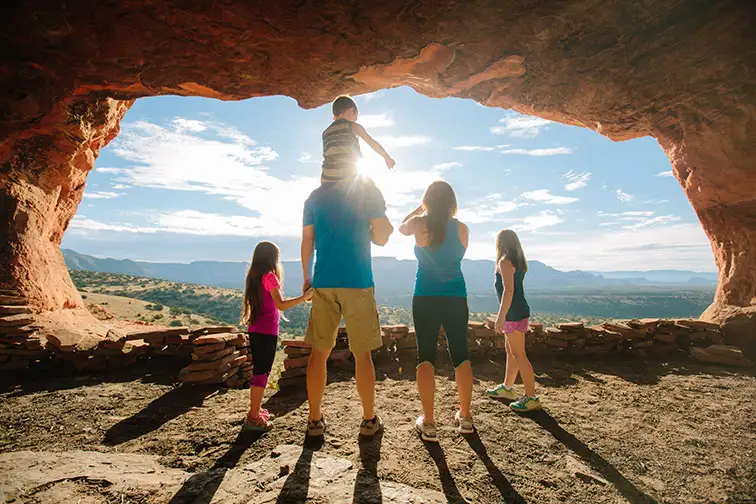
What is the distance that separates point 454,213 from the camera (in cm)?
324

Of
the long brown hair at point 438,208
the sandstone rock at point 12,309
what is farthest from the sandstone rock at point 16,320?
the long brown hair at point 438,208

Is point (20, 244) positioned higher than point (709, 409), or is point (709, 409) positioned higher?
point (20, 244)

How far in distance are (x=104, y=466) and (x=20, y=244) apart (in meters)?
9.24

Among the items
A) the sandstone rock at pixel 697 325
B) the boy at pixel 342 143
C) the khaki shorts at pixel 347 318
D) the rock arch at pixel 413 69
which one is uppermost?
the rock arch at pixel 413 69

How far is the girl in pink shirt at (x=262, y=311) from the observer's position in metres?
3.33

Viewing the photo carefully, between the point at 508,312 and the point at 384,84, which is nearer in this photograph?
the point at 508,312

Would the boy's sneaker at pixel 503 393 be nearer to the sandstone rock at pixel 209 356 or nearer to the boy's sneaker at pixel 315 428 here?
the boy's sneaker at pixel 315 428

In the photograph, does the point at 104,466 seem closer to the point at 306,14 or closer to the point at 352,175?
the point at 352,175

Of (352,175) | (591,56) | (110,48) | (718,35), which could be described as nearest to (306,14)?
(110,48)

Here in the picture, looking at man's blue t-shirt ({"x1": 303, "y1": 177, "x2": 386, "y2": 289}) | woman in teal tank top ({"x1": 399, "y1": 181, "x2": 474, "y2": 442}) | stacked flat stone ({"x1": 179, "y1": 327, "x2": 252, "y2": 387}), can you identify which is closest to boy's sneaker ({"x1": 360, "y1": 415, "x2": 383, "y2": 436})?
woman in teal tank top ({"x1": 399, "y1": 181, "x2": 474, "y2": 442})

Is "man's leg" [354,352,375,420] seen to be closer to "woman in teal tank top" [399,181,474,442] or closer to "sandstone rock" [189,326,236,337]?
"woman in teal tank top" [399,181,474,442]

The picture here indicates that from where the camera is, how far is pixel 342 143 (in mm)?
2986

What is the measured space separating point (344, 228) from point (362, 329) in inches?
34.4

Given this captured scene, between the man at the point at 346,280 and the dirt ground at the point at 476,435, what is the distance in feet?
1.68
